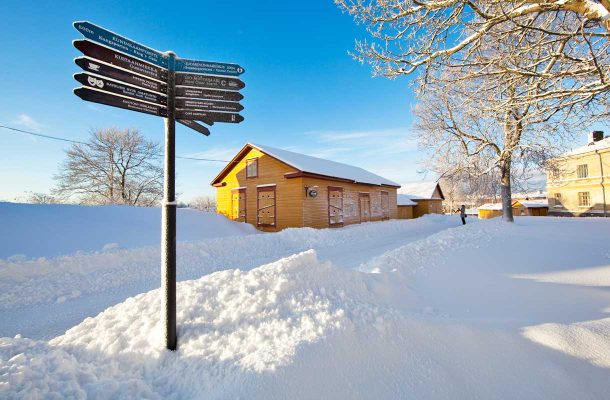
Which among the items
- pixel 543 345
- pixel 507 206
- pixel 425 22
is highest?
pixel 425 22

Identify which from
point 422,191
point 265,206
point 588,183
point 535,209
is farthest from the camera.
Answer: point 535,209

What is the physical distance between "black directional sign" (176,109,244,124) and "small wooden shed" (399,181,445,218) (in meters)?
33.9

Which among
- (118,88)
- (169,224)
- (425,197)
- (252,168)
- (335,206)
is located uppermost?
(252,168)

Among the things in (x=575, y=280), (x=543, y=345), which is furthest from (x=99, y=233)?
(x=575, y=280)

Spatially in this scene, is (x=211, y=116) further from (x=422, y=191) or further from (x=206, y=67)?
(x=422, y=191)

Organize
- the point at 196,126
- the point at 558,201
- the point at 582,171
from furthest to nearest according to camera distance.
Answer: the point at 558,201, the point at 582,171, the point at 196,126

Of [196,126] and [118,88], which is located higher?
[118,88]

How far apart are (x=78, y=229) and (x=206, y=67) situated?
1041 cm

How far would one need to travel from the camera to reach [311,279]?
4098 mm

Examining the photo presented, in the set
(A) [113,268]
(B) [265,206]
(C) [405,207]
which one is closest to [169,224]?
(A) [113,268]

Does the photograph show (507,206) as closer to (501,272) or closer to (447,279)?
(501,272)

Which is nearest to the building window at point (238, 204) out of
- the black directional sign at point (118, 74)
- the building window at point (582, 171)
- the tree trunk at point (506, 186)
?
the black directional sign at point (118, 74)

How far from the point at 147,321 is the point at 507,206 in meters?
19.6

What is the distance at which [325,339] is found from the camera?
111 inches
